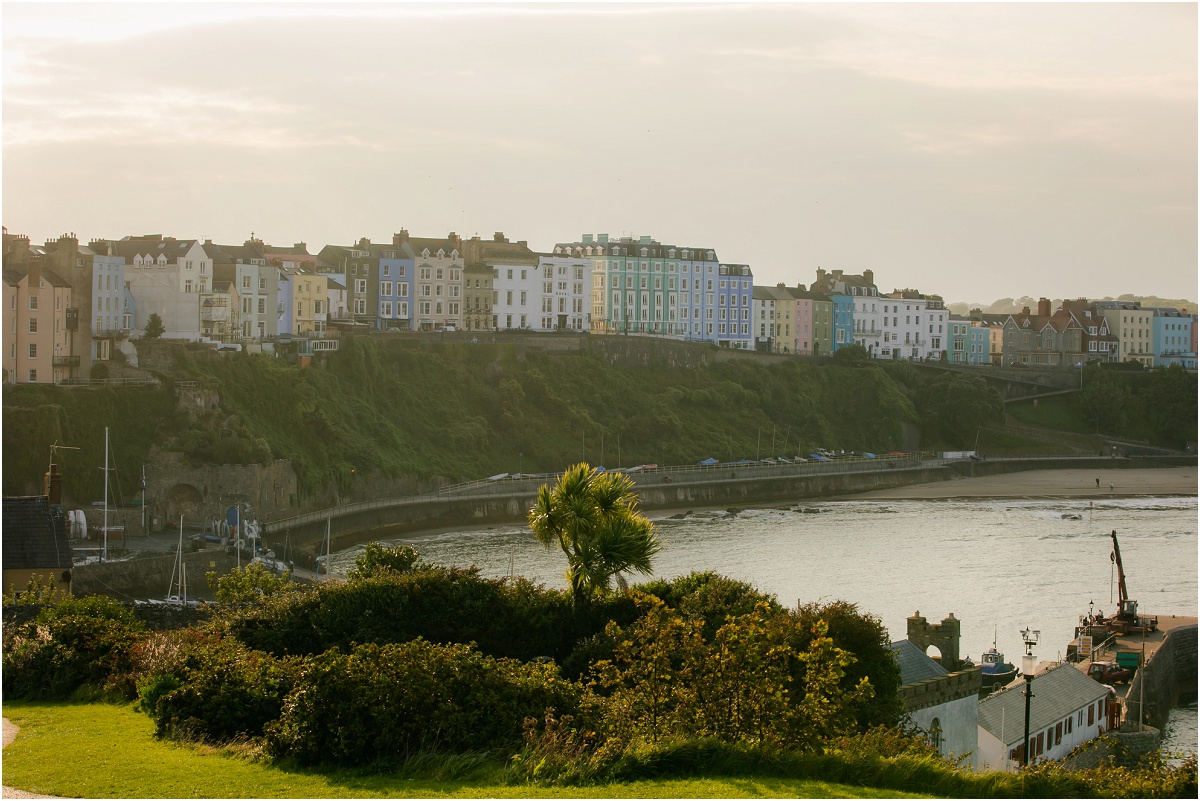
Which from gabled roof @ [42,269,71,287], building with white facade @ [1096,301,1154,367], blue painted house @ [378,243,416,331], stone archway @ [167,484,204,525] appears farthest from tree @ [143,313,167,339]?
building with white facade @ [1096,301,1154,367]

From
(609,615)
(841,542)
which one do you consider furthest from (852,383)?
(609,615)

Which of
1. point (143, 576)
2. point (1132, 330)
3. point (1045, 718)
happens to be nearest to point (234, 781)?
point (1045, 718)

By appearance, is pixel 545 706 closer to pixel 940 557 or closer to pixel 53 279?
pixel 940 557

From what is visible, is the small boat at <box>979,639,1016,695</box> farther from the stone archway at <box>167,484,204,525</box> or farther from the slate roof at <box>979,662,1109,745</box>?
the stone archway at <box>167,484,204,525</box>

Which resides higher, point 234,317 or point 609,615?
point 234,317

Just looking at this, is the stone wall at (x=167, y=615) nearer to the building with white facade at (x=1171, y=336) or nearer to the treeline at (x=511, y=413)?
the treeline at (x=511, y=413)

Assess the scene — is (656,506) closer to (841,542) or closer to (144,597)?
(841,542)

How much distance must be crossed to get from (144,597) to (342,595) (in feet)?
55.9

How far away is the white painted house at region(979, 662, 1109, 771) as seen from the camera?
16.6m

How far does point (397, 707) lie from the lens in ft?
36.0

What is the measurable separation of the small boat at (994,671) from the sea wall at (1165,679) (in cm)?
197

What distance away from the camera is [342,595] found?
15367 millimetres

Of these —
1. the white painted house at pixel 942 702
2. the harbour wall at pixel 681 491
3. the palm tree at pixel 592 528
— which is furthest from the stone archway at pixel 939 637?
the harbour wall at pixel 681 491

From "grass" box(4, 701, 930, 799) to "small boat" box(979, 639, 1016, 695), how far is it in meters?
12.2
